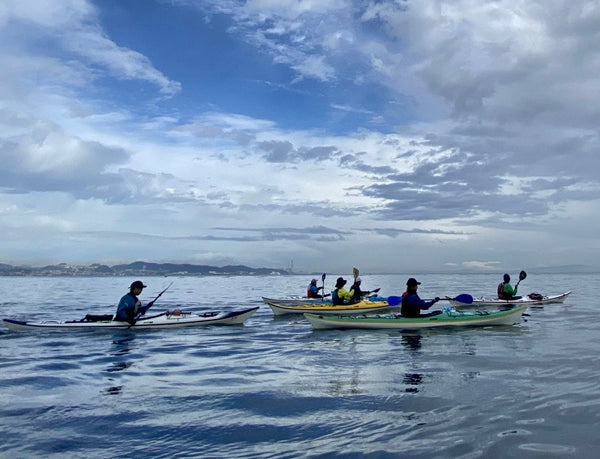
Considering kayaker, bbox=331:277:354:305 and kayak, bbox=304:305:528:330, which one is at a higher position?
kayaker, bbox=331:277:354:305

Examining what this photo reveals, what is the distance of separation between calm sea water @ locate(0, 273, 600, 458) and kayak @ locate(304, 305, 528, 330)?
1.51 metres

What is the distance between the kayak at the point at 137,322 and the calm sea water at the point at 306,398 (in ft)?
7.86

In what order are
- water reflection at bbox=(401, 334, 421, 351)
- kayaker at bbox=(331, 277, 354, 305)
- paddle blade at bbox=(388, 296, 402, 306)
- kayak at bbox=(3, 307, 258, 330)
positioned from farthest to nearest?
paddle blade at bbox=(388, 296, 402, 306)
kayaker at bbox=(331, 277, 354, 305)
kayak at bbox=(3, 307, 258, 330)
water reflection at bbox=(401, 334, 421, 351)

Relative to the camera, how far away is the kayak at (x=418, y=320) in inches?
870

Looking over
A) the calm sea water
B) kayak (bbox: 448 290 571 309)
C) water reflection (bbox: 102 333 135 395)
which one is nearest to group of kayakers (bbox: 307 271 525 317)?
kayak (bbox: 448 290 571 309)

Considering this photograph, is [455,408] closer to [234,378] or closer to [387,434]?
[387,434]

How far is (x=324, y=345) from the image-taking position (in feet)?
63.2

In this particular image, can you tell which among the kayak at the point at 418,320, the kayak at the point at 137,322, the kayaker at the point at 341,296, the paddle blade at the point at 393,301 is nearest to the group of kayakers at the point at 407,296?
the kayaker at the point at 341,296

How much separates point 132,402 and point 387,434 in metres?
5.78

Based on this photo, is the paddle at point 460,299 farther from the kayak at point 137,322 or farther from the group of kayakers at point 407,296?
the kayak at point 137,322

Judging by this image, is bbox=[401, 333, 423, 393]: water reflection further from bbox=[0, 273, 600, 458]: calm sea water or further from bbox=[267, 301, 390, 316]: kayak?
bbox=[267, 301, 390, 316]: kayak

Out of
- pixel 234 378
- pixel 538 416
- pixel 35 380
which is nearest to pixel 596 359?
pixel 538 416

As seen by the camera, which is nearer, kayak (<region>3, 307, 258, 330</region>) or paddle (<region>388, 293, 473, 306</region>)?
kayak (<region>3, 307, 258, 330</region>)

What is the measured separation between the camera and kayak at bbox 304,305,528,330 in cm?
2211
